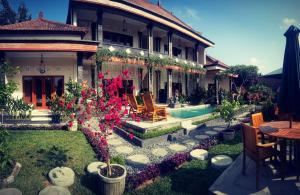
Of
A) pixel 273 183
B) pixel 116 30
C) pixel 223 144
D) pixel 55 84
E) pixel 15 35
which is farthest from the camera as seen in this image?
pixel 116 30

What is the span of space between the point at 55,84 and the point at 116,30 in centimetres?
768

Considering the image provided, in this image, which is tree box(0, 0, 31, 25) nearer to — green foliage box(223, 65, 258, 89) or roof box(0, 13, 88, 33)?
roof box(0, 13, 88, 33)

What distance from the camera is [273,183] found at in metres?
4.01

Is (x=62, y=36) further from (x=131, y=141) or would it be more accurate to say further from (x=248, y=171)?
(x=248, y=171)

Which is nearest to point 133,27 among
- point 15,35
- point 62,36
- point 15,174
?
point 62,36

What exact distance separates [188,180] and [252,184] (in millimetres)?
1443

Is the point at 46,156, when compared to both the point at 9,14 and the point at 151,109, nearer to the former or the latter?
the point at 151,109

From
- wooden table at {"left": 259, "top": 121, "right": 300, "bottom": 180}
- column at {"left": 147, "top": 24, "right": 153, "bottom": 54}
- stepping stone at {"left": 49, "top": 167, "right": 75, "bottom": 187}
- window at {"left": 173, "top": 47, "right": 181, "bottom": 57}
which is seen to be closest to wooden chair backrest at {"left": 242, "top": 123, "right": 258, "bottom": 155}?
wooden table at {"left": 259, "top": 121, "right": 300, "bottom": 180}

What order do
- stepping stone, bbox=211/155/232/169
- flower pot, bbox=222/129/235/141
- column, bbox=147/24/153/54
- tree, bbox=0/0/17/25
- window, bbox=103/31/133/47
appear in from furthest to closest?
tree, bbox=0/0/17/25 < window, bbox=103/31/133/47 < column, bbox=147/24/153/54 < flower pot, bbox=222/129/235/141 < stepping stone, bbox=211/155/232/169

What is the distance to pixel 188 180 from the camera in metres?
4.84

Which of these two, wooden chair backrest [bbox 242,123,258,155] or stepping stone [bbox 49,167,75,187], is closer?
wooden chair backrest [bbox 242,123,258,155]

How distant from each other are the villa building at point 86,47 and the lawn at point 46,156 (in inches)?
144

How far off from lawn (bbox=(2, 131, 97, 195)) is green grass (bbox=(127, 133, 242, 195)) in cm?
157

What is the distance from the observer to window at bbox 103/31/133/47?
17.3 meters
